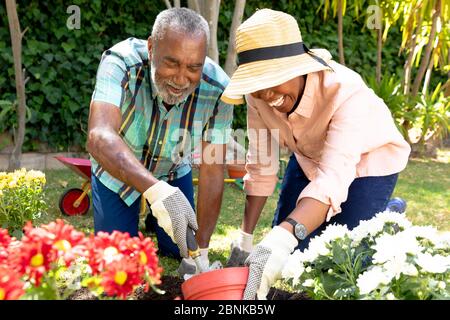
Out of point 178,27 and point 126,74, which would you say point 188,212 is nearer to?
point 178,27

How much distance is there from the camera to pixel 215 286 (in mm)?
1648

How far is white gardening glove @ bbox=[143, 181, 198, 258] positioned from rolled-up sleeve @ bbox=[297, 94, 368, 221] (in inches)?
17.3

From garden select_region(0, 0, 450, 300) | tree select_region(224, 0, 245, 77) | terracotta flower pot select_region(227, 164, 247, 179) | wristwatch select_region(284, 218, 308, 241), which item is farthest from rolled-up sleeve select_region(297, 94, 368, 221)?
tree select_region(224, 0, 245, 77)

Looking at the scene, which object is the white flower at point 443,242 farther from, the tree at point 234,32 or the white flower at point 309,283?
the tree at point 234,32

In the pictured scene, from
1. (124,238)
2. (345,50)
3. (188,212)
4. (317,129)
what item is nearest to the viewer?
(124,238)

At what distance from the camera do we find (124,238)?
4.17 ft

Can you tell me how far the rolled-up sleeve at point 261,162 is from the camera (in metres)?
2.73

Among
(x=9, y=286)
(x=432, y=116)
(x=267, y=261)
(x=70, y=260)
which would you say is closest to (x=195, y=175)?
(x=432, y=116)

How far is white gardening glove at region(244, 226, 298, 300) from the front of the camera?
174 centimetres

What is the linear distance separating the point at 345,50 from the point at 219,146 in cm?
545

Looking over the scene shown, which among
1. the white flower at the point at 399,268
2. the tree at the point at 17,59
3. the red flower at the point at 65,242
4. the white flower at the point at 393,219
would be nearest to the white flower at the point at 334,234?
the white flower at the point at 393,219

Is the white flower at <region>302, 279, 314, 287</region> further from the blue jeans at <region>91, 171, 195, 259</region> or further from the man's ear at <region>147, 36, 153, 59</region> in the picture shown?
the blue jeans at <region>91, 171, 195, 259</region>

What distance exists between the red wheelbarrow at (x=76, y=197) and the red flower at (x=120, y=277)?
327cm

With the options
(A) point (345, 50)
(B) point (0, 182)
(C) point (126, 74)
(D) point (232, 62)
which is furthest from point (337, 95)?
(A) point (345, 50)
